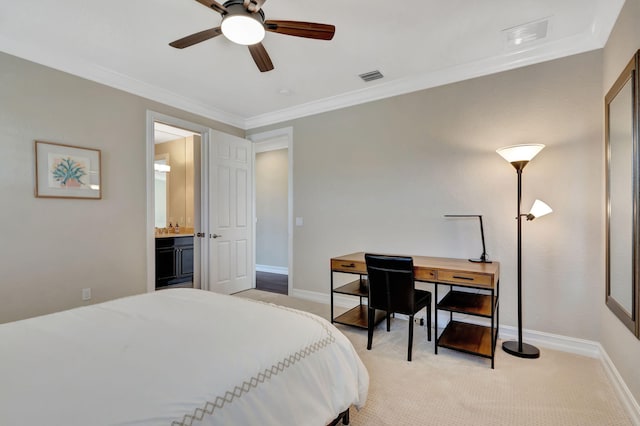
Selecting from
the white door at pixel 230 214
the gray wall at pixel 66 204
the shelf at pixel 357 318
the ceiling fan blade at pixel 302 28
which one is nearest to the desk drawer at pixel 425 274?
the shelf at pixel 357 318

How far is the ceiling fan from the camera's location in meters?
1.82

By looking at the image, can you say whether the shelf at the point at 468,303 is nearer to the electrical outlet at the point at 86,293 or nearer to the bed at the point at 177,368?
the bed at the point at 177,368

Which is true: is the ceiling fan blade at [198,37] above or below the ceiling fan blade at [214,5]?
below

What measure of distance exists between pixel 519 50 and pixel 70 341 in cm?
379

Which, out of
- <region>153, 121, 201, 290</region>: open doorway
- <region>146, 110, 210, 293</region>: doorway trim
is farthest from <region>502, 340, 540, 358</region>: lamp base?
<region>153, 121, 201, 290</region>: open doorway

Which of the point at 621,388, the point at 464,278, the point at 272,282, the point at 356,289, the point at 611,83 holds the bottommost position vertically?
the point at 272,282

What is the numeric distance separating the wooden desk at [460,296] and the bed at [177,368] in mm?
1252

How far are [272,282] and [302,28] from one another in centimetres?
422

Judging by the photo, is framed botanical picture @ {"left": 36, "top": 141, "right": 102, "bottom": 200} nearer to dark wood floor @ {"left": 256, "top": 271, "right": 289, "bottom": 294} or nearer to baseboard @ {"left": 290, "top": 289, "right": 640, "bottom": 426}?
dark wood floor @ {"left": 256, "top": 271, "right": 289, "bottom": 294}

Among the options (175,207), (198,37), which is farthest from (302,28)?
(175,207)

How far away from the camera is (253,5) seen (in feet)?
5.93

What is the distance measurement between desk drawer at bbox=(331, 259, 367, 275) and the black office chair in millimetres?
260

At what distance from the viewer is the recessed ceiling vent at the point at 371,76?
128 inches

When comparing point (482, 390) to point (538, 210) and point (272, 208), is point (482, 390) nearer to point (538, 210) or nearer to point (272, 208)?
point (538, 210)
